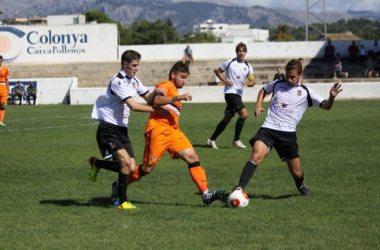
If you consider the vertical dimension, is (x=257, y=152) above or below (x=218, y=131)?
above

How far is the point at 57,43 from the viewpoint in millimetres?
48281

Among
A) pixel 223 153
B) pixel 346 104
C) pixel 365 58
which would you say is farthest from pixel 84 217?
pixel 365 58

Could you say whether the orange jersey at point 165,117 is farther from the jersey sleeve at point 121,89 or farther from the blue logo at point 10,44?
the blue logo at point 10,44

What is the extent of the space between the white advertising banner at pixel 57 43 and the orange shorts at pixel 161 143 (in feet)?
131

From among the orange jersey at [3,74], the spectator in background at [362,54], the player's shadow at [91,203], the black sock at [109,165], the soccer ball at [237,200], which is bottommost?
the player's shadow at [91,203]

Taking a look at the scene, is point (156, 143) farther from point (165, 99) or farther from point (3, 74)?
point (3, 74)

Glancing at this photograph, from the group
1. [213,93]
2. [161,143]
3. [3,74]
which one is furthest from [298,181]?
[213,93]

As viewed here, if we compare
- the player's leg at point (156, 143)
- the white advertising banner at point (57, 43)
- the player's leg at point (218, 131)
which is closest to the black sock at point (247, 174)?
the player's leg at point (156, 143)

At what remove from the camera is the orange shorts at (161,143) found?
29.8ft

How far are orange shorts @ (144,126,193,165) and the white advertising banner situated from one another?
131ft

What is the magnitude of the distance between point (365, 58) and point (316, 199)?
39889 millimetres

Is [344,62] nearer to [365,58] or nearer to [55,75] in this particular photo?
[365,58]

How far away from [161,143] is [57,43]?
40.6 meters

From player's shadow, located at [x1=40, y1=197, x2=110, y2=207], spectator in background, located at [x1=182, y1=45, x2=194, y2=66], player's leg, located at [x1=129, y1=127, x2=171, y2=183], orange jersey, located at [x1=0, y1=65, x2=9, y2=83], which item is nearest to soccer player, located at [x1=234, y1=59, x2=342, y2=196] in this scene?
player's leg, located at [x1=129, y1=127, x2=171, y2=183]
